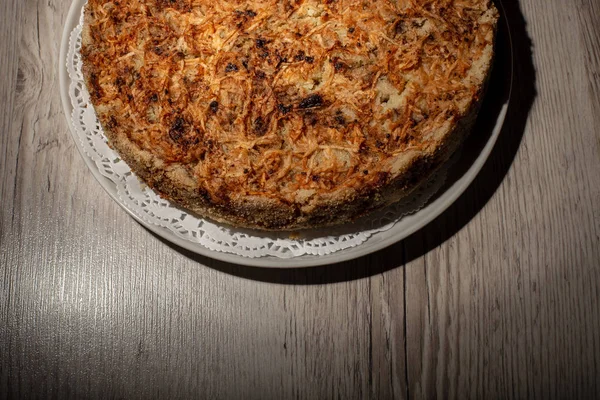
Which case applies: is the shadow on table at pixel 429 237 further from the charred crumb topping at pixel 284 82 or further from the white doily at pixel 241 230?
the charred crumb topping at pixel 284 82

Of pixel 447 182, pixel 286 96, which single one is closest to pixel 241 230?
pixel 286 96

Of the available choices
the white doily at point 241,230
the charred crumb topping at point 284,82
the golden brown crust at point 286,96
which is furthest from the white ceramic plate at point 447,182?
the charred crumb topping at point 284,82

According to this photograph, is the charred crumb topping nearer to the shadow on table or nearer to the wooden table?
the shadow on table

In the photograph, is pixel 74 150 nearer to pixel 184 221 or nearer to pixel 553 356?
pixel 184 221

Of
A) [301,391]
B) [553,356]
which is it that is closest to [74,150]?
[301,391]

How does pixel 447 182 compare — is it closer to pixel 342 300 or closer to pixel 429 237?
pixel 429 237
